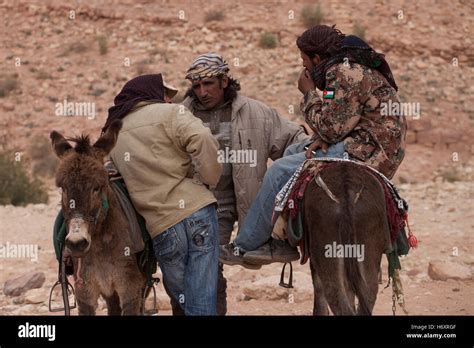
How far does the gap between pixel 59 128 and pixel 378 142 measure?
2102 centimetres

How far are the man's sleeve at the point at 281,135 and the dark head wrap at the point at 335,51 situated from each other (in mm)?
1070

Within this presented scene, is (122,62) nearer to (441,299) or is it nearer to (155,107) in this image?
(441,299)

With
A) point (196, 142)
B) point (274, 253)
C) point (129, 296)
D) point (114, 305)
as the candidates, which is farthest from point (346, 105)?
point (114, 305)

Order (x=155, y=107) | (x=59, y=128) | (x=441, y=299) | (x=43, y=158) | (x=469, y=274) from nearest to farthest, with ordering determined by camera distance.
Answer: (x=155, y=107)
(x=441, y=299)
(x=469, y=274)
(x=43, y=158)
(x=59, y=128)

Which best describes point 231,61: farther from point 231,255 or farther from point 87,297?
point 87,297

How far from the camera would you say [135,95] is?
707 centimetres

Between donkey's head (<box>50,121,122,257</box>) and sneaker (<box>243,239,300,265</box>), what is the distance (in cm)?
141

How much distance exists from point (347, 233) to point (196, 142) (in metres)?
1.16

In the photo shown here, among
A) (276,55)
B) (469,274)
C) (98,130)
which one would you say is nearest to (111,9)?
(276,55)

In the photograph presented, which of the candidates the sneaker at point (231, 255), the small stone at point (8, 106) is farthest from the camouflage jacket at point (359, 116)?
the small stone at point (8, 106)

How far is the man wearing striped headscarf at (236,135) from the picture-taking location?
8164mm

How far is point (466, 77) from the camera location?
3030 cm

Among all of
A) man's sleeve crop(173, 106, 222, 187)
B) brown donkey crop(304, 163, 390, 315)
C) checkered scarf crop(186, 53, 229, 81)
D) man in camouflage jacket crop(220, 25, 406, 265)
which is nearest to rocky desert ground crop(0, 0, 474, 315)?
checkered scarf crop(186, 53, 229, 81)

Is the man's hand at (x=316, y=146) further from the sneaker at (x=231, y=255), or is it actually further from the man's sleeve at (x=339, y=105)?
the sneaker at (x=231, y=255)
